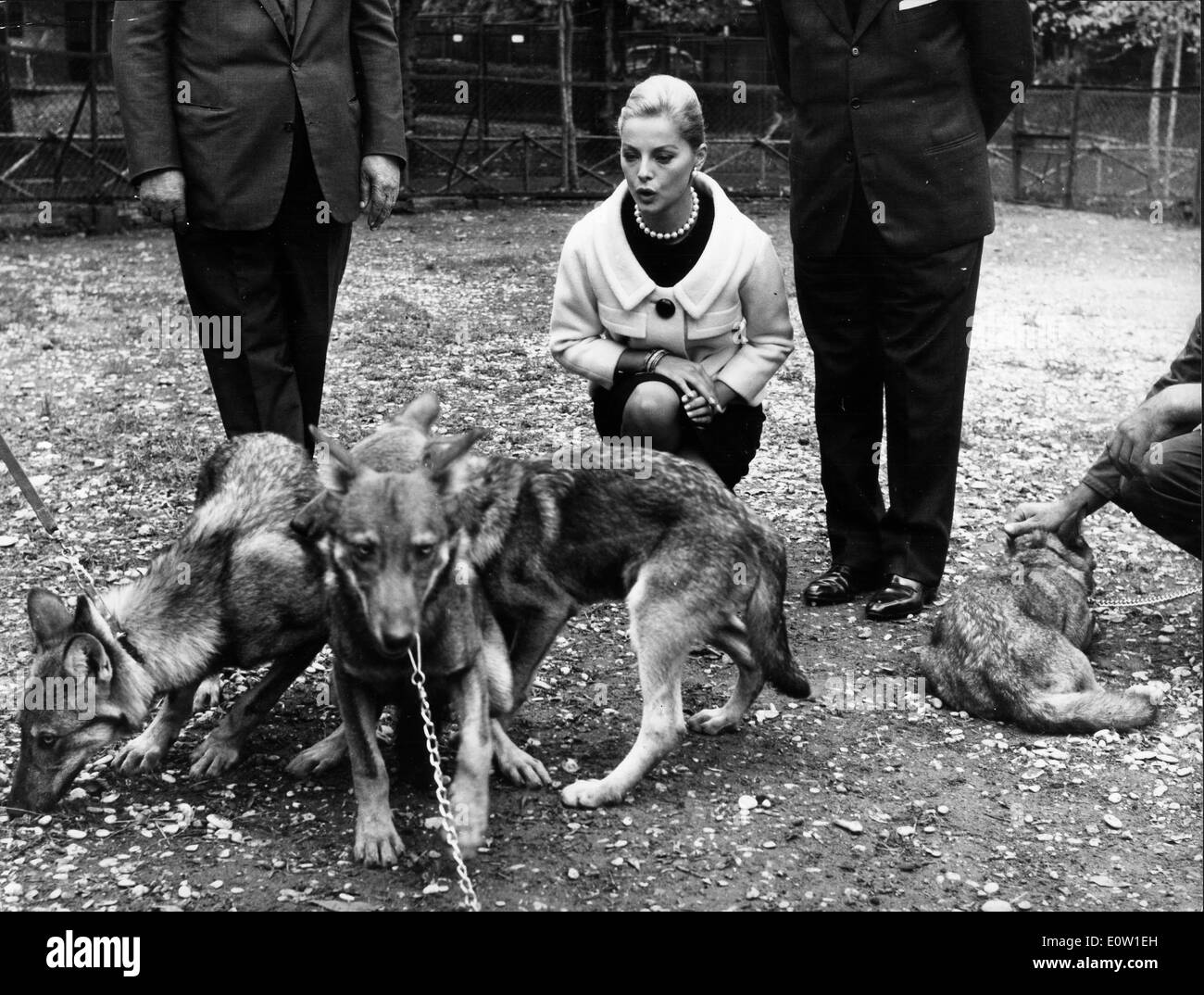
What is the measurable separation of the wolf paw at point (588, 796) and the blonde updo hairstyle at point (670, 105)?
240 cm

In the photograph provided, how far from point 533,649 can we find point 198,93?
2.58 meters

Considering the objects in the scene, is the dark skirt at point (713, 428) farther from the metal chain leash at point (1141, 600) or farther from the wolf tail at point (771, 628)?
the metal chain leash at point (1141, 600)

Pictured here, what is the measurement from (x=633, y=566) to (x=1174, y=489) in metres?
2.34

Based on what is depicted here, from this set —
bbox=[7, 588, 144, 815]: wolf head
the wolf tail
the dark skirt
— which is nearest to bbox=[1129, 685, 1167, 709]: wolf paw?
the wolf tail

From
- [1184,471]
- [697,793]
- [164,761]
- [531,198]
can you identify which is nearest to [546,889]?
[697,793]

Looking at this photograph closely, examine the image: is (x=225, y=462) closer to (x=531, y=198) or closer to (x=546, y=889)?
(x=546, y=889)

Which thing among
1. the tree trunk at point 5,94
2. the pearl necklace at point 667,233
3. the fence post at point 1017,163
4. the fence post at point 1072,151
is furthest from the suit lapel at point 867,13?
the fence post at point 1017,163

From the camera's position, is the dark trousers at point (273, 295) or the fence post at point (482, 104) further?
the fence post at point (482, 104)

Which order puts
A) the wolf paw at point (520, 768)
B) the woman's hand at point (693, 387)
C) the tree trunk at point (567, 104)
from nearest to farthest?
the wolf paw at point (520, 768)
the woman's hand at point (693, 387)
the tree trunk at point (567, 104)

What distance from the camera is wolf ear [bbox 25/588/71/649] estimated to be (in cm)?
399

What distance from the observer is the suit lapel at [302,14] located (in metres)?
5.16

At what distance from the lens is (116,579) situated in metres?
6.10

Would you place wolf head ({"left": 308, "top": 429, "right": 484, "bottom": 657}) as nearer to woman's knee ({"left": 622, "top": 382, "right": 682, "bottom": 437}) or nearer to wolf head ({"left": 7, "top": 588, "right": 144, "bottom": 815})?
wolf head ({"left": 7, "top": 588, "right": 144, "bottom": 815})

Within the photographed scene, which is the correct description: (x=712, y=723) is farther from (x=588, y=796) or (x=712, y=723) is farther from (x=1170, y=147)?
(x=1170, y=147)
